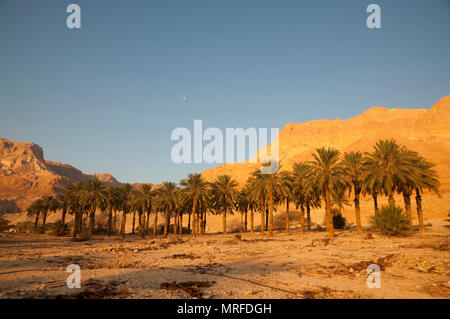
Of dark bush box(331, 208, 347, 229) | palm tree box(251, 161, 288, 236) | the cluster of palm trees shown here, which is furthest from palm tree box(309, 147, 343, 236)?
dark bush box(331, 208, 347, 229)

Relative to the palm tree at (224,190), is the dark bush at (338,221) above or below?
below

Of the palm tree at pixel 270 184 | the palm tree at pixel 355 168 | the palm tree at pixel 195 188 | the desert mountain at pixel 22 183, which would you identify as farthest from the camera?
the desert mountain at pixel 22 183

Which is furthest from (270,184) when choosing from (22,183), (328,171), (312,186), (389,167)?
(22,183)

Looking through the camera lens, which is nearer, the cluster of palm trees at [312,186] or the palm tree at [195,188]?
the cluster of palm trees at [312,186]

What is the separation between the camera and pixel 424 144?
11612 cm

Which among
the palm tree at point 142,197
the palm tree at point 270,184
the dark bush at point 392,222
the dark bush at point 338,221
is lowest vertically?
the dark bush at point 338,221

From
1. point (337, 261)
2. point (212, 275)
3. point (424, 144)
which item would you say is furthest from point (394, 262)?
point (424, 144)

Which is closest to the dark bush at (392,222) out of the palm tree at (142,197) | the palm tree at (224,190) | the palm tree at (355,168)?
the palm tree at (355,168)

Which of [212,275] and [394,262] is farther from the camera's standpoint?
[394,262]

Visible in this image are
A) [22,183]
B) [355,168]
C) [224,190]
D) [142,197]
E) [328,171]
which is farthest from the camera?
[22,183]

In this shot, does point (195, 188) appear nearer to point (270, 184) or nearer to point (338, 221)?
point (270, 184)

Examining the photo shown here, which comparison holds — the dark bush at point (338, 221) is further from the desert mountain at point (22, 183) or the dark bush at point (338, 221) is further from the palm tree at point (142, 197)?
the desert mountain at point (22, 183)
